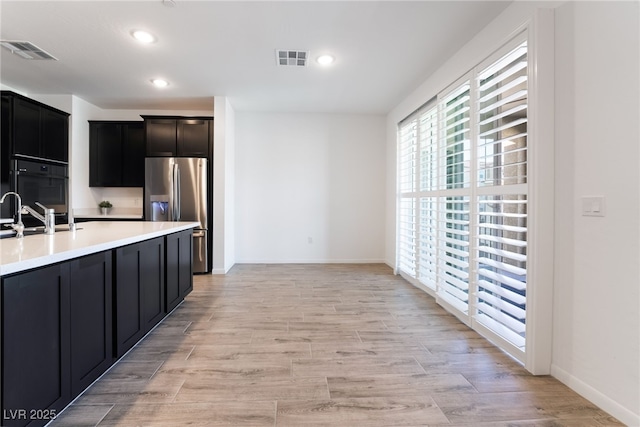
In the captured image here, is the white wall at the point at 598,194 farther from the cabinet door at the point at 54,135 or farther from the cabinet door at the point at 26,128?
the cabinet door at the point at 54,135

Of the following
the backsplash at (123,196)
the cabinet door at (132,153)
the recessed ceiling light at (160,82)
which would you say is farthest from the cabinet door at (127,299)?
the backsplash at (123,196)

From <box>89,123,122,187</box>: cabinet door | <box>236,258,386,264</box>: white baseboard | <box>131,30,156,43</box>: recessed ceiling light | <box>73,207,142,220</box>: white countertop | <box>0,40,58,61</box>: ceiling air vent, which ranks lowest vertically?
<box>236,258,386,264</box>: white baseboard

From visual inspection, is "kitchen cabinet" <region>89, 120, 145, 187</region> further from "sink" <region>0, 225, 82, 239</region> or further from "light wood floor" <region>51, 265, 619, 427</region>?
"light wood floor" <region>51, 265, 619, 427</region>

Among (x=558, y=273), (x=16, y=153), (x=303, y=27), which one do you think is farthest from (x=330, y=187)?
(x=16, y=153)

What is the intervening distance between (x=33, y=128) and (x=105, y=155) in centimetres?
109

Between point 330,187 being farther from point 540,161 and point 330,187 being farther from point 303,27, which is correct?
point 540,161

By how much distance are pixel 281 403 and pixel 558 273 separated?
6.29 feet

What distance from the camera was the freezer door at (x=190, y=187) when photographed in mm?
4695

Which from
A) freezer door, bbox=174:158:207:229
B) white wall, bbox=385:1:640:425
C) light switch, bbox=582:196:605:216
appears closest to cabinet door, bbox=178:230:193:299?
freezer door, bbox=174:158:207:229

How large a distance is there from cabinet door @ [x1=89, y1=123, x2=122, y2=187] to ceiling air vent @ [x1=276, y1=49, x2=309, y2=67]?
3.47 meters

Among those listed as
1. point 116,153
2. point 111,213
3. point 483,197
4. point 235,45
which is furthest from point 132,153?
point 483,197

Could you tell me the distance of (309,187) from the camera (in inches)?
221

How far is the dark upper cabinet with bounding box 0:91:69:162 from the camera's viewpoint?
12.4 feet

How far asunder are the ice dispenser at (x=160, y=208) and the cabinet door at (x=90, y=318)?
2.99 metres
